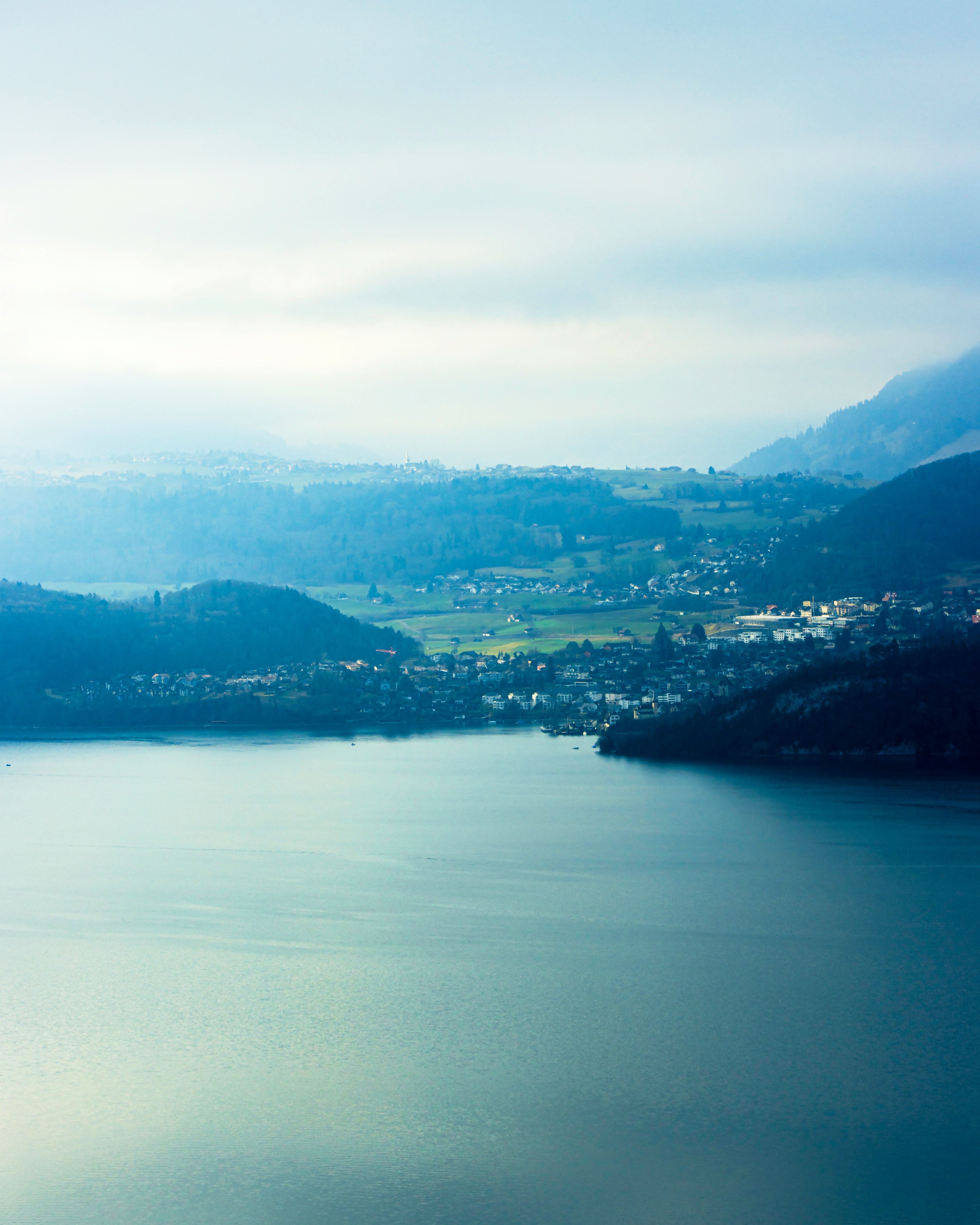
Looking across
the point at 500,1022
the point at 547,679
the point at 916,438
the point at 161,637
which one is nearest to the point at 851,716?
the point at 547,679

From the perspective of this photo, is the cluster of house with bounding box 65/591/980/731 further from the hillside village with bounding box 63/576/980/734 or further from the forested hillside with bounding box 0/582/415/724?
the forested hillside with bounding box 0/582/415/724

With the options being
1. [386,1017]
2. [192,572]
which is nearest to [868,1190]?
[386,1017]

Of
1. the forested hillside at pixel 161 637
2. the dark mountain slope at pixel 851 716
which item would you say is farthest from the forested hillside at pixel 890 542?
the dark mountain slope at pixel 851 716

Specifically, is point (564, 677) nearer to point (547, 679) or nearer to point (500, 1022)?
point (547, 679)

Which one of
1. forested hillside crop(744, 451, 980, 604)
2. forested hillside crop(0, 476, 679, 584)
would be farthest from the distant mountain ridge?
forested hillside crop(744, 451, 980, 604)

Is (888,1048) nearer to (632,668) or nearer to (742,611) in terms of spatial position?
(632,668)

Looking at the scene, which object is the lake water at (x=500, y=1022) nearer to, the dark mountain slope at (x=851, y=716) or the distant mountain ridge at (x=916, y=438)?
the dark mountain slope at (x=851, y=716)
